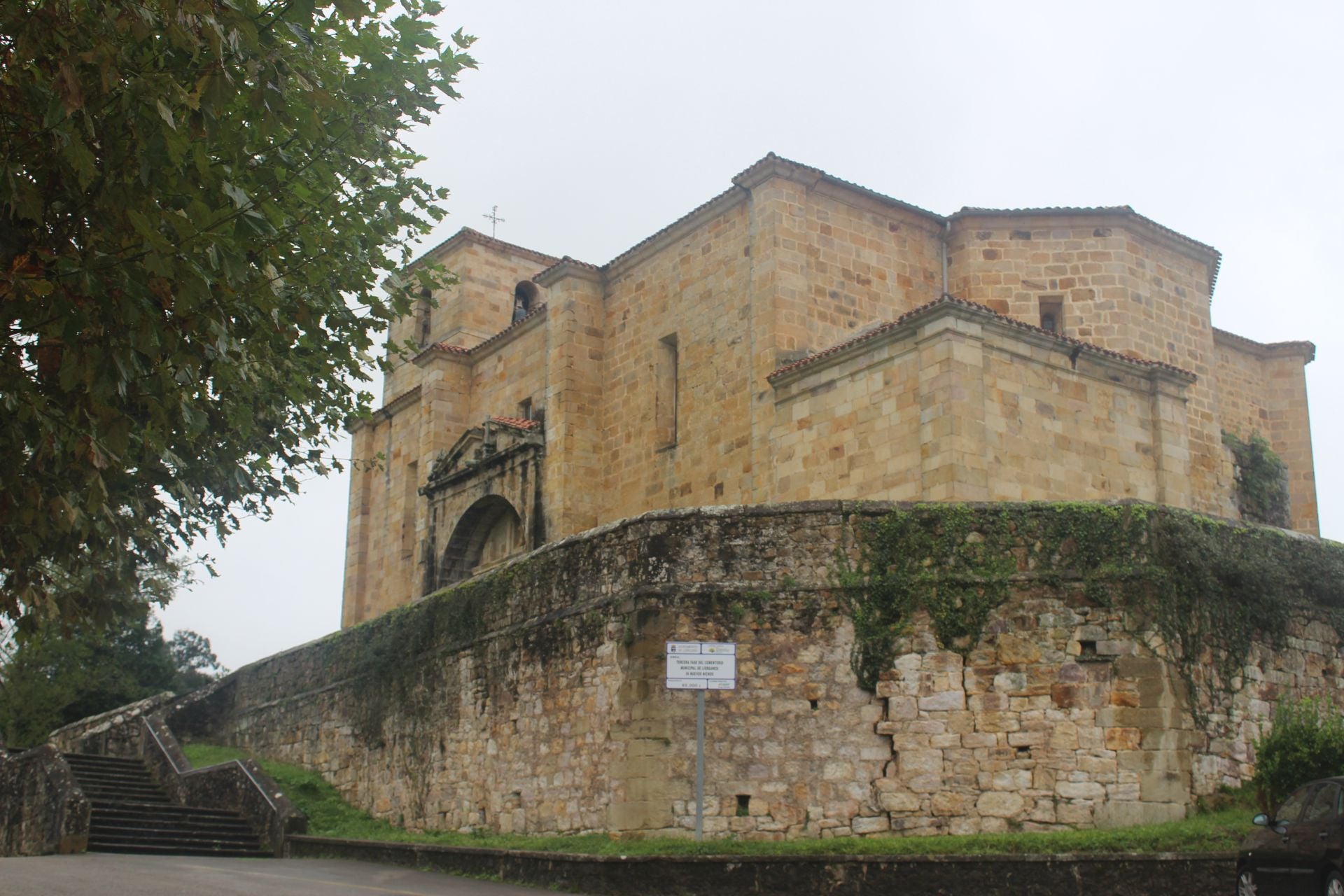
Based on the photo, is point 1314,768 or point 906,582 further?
point 906,582

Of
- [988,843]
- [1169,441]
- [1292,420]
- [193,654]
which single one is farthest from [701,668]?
[193,654]

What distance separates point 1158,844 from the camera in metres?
13.3

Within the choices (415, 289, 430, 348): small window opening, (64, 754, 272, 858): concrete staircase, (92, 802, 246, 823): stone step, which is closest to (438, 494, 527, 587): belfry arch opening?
(64, 754, 272, 858): concrete staircase

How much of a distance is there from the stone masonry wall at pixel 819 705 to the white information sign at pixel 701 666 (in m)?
0.69

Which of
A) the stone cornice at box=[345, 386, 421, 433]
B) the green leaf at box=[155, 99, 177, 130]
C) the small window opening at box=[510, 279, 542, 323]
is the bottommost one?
the green leaf at box=[155, 99, 177, 130]

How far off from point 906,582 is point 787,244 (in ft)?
33.2

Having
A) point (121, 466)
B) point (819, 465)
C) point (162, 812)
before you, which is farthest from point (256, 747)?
point (121, 466)

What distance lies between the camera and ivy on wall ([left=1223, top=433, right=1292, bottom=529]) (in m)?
25.8

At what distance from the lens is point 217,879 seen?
15.6m

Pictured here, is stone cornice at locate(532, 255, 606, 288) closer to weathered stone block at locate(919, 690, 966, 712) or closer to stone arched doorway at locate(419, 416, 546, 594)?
stone arched doorway at locate(419, 416, 546, 594)

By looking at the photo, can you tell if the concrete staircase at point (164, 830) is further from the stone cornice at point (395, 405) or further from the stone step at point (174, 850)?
the stone cornice at point (395, 405)

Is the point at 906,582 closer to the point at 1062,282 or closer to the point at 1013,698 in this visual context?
the point at 1013,698

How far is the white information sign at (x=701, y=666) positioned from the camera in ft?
48.3

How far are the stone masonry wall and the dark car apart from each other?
2.37 m
